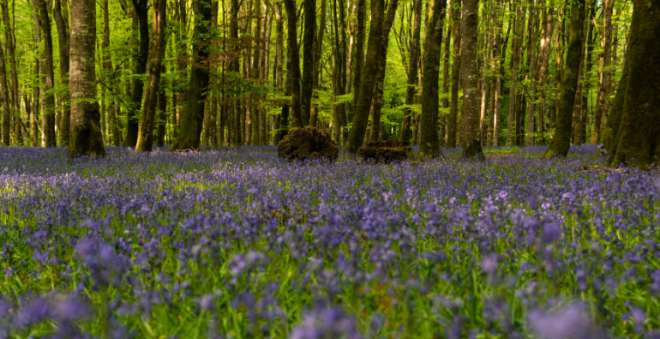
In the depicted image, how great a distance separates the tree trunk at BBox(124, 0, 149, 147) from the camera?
69.1 feet

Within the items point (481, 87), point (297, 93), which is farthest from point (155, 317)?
point (481, 87)

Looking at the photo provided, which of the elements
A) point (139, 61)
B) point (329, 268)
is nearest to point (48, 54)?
point (139, 61)

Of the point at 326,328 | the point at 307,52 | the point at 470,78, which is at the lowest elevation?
the point at 326,328

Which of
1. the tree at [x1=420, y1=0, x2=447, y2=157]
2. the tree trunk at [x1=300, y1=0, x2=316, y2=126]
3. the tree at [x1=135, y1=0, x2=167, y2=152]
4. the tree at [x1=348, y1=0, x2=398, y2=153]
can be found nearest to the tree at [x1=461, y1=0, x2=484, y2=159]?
the tree at [x1=420, y1=0, x2=447, y2=157]

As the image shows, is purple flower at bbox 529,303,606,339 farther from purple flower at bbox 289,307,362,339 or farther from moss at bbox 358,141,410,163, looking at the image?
moss at bbox 358,141,410,163

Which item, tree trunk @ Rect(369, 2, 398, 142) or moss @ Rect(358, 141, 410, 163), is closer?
moss @ Rect(358, 141, 410, 163)

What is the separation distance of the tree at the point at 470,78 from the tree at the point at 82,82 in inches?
358

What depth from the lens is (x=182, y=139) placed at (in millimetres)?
17812

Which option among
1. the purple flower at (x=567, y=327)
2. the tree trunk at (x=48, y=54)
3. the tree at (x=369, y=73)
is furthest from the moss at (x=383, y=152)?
the tree trunk at (x=48, y=54)

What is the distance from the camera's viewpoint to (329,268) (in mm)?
2861

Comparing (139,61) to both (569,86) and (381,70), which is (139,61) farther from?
(569,86)

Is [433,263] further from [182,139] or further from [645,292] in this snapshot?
[182,139]

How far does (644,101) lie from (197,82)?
14358 millimetres

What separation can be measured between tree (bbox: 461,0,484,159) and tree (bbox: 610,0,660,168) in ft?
12.8
